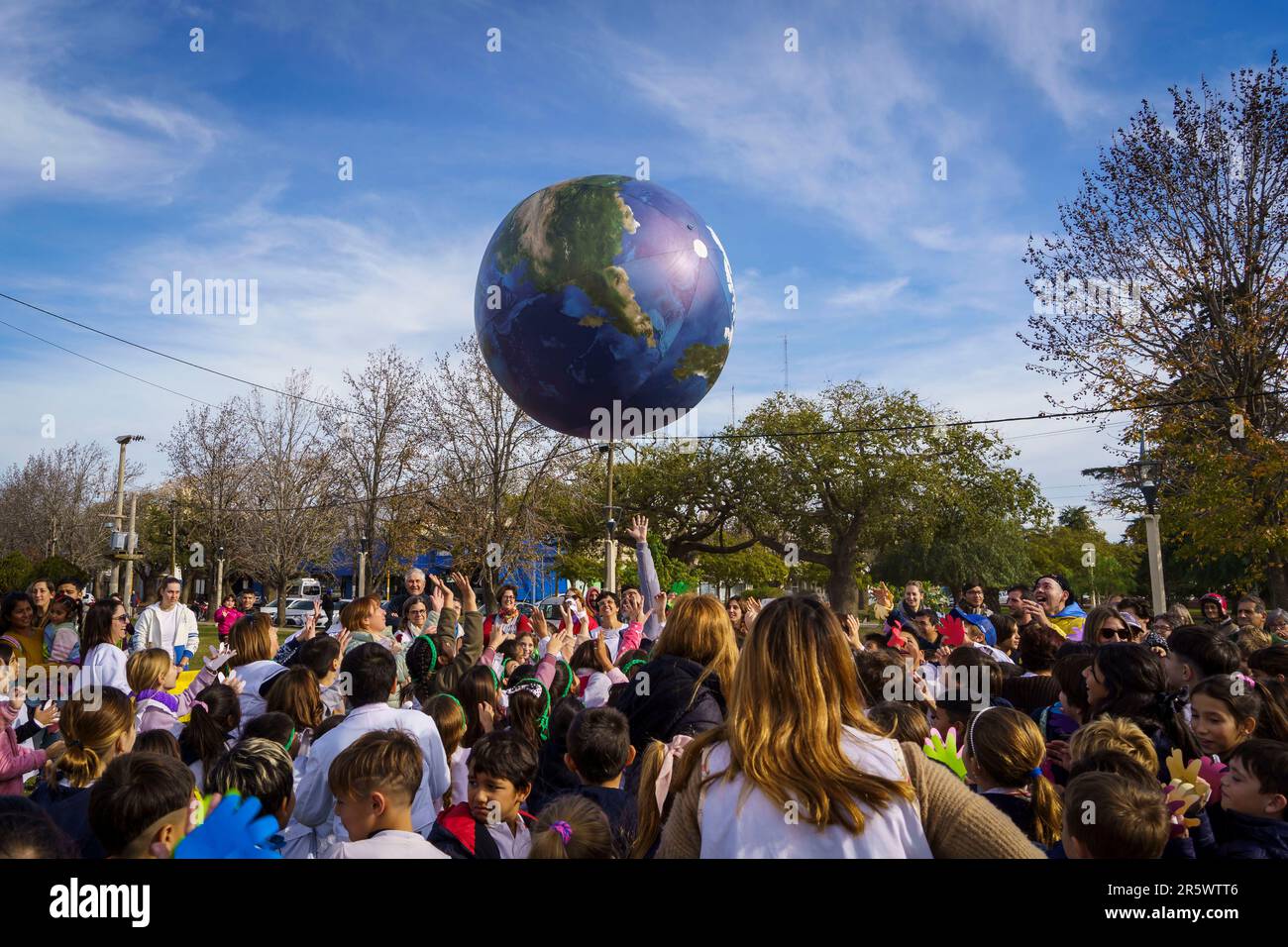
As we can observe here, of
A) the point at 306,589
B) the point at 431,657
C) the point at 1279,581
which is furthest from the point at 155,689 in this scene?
the point at 306,589

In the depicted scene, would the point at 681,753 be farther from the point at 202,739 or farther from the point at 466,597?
the point at 466,597

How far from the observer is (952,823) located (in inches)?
74.8

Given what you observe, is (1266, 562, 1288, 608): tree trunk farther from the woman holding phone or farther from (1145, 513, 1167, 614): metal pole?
the woman holding phone

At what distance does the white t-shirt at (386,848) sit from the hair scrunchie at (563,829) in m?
0.34

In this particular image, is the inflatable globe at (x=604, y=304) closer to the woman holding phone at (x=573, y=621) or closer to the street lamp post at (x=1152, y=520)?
the woman holding phone at (x=573, y=621)

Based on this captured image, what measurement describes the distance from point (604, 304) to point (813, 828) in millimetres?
4593

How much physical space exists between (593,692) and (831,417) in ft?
108

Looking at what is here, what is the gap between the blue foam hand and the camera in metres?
2.45

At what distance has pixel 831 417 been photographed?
1483 inches

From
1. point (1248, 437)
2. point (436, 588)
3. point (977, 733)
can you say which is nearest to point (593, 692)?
point (436, 588)

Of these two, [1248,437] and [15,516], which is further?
[15,516]

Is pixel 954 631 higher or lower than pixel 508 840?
higher

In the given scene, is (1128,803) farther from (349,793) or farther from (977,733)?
(349,793)

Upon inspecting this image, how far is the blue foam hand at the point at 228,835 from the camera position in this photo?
8.05ft
